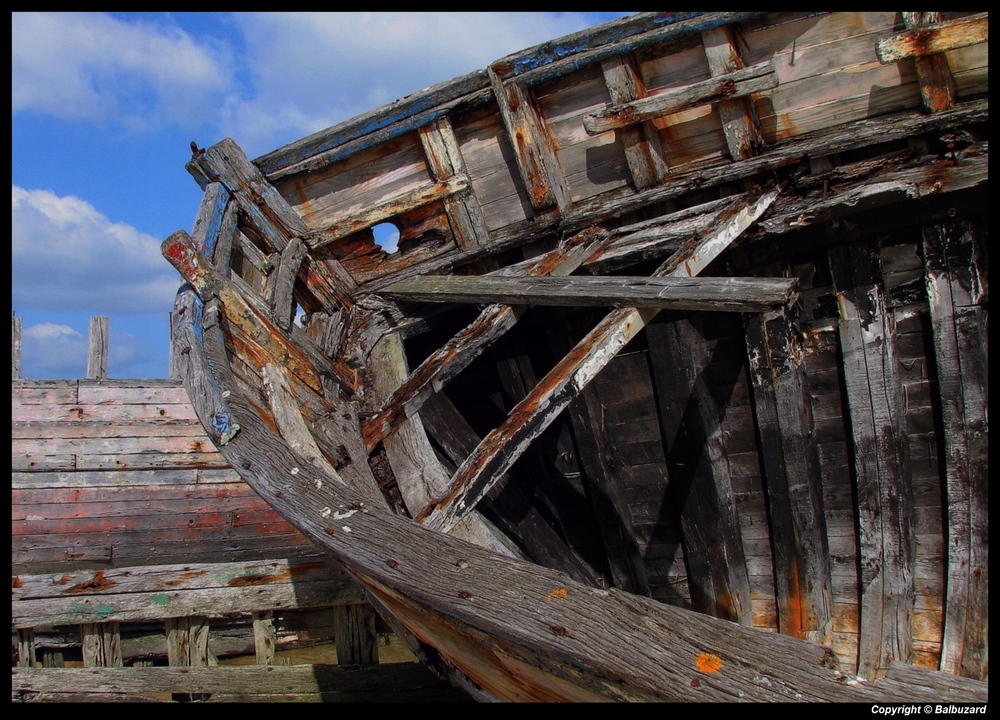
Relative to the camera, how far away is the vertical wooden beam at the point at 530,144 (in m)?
4.08

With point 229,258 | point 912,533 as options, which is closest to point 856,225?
point 912,533

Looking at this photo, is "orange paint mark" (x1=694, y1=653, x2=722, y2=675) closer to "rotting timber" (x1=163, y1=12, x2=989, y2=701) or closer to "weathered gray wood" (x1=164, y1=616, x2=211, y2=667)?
"rotting timber" (x1=163, y1=12, x2=989, y2=701)

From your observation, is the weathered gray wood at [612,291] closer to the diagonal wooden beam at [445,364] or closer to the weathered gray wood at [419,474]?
the diagonal wooden beam at [445,364]

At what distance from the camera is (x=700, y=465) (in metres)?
4.12

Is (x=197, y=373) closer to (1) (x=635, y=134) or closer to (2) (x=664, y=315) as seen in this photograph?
(2) (x=664, y=315)

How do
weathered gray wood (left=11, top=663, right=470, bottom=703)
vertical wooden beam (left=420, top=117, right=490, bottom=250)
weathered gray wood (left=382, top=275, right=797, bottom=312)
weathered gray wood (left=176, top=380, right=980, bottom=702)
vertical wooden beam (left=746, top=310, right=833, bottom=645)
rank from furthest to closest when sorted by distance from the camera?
weathered gray wood (left=11, top=663, right=470, bottom=703)
vertical wooden beam (left=420, top=117, right=490, bottom=250)
vertical wooden beam (left=746, top=310, right=833, bottom=645)
weathered gray wood (left=382, top=275, right=797, bottom=312)
weathered gray wood (left=176, top=380, right=980, bottom=702)

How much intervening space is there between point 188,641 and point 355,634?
4.13 feet

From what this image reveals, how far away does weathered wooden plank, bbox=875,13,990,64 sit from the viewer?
10.6 ft

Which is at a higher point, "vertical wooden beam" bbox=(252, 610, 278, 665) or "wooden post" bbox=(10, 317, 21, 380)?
"wooden post" bbox=(10, 317, 21, 380)

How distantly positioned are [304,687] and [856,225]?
4.34m

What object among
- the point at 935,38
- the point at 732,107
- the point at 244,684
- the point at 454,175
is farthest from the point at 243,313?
the point at 935,38

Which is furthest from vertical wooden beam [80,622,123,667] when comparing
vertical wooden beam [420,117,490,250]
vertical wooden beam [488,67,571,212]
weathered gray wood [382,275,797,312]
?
vertical wooden beam [488,67,571,212]

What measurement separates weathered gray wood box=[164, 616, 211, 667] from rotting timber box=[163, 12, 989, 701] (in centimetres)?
238
